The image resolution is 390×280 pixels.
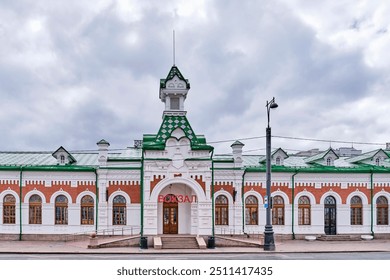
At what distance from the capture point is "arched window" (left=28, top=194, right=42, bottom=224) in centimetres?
3100

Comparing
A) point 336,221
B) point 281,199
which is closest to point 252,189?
point 281,199

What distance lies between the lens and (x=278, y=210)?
3244 centimetres

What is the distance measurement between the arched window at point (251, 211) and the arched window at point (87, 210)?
11.3 meters

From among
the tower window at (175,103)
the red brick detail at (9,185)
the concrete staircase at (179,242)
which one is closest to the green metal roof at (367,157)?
the tower window at (175,103)

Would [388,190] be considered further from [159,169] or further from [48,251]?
[48,251]

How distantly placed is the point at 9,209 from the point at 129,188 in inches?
340

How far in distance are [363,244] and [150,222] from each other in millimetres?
14633

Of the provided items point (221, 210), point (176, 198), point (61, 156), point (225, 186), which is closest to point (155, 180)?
point (176, 198)

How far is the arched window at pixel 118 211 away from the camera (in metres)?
31.2

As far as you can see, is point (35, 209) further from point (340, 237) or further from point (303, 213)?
point (340, 237)

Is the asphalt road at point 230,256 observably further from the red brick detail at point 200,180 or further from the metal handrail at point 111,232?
the metal handrail at point 111,232

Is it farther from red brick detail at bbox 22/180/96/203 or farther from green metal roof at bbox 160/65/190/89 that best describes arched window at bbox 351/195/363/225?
red brick detail at bbox 22/180/96/203

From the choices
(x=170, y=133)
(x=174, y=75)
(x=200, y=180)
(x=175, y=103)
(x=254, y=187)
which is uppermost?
(x=174, y=75)

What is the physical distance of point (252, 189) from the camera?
3219 cm
